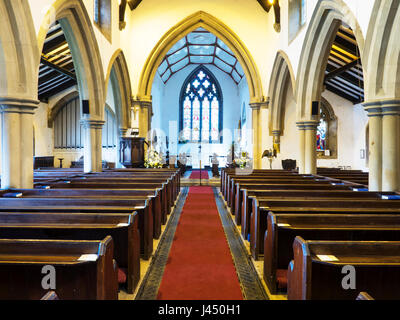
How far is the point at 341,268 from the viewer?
1.68 metres

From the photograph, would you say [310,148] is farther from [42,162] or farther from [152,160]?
[42,162]

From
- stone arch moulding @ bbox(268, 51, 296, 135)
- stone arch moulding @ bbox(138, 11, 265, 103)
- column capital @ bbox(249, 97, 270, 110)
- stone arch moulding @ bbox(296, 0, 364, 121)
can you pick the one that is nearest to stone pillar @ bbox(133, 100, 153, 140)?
stone arch moulding @ bbox(138, 11, 265, 103)

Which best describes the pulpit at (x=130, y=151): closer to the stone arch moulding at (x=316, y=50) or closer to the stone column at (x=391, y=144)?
the stone arch moulding at (x=316, y=50)

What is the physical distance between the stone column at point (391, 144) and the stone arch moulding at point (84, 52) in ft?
20.1

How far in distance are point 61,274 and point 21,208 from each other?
1.72 m

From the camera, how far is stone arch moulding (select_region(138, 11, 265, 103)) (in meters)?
11.7

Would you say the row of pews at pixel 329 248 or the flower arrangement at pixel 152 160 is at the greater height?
the flower arrangement at pixel 152 160

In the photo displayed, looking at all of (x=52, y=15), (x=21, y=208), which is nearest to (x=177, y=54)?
(x=52, y=15)

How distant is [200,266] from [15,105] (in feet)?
11.9

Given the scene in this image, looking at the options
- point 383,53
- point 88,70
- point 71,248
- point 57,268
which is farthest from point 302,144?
point 57,268

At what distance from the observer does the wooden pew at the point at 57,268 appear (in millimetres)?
1573

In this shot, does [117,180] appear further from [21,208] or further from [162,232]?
[21,208]

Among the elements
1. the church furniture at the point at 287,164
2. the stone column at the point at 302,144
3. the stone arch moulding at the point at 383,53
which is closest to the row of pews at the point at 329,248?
the stone arch moulding at the point at 383,53

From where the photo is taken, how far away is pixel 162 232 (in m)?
4.74
